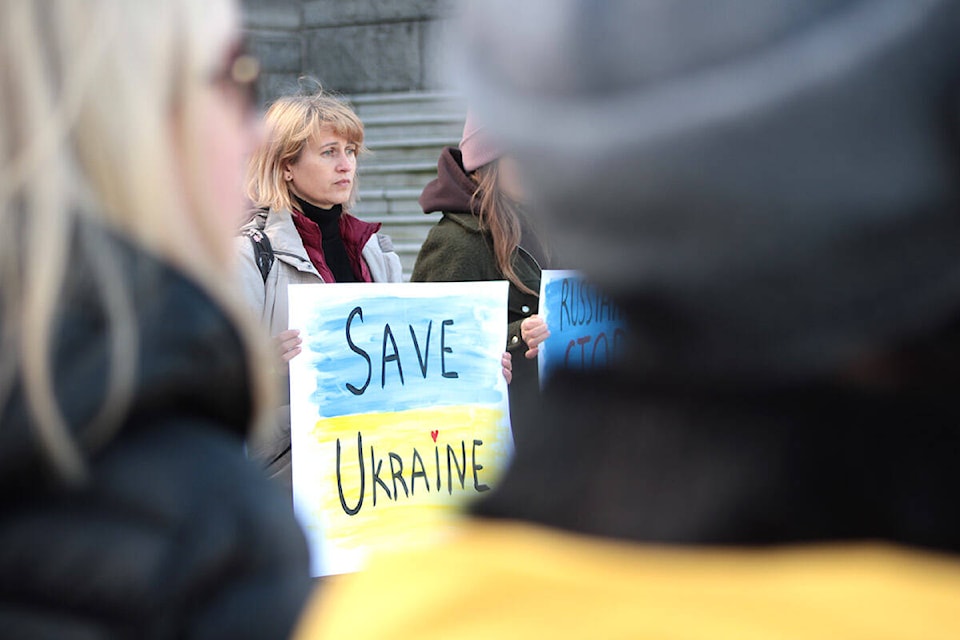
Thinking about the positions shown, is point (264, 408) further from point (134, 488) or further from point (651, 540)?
point (651, 540)

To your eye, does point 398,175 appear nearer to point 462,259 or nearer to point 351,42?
point 351,42

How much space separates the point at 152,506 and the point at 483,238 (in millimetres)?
3224

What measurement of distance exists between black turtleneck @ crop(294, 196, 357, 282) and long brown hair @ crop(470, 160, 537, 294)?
50 centimetres

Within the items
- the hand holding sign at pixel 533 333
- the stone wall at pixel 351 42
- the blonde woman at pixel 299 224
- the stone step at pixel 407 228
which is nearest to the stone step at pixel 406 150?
the stone step at pixel 407 228

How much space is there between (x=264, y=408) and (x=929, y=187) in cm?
72

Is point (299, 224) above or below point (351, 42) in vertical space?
below

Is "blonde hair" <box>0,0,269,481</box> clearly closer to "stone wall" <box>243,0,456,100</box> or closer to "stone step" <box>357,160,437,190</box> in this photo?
"stone step" <box>357,160,437,190</box>

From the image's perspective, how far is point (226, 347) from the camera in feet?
3.40

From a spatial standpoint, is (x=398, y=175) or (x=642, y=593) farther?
(x=398, y=175)

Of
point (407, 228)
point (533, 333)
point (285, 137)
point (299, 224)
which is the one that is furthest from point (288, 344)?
point (407, 228)

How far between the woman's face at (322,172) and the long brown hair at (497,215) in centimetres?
48

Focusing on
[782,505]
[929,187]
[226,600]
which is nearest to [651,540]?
[782,505]

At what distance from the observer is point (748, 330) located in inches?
22.7

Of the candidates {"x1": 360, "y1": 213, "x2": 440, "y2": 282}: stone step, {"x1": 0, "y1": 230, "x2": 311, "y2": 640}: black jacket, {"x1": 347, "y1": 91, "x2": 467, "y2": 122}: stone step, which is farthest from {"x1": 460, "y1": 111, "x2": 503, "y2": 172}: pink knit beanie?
{"x1": 347, "y1": 91, "x2": 467, "y2": 122}: stone step
